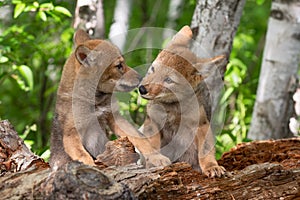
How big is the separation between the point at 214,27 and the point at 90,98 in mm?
1708

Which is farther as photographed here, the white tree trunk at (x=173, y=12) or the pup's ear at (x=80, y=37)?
the white tree trunk at (x=173, y=12)

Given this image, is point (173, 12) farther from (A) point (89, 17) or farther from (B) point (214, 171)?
(B) point (214, 171)

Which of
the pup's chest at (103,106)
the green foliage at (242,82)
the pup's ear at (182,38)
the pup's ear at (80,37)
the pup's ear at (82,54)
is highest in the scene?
the pup's ear at (182,38)

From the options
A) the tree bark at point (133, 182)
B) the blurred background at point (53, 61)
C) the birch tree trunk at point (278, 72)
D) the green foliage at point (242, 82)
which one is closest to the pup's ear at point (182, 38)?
the tree bark at point (133, 182)

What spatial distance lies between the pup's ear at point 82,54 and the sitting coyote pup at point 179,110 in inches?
23.4

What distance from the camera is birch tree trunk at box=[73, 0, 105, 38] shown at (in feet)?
23.7

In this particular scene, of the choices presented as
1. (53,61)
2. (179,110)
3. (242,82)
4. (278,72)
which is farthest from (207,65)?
(242,82)

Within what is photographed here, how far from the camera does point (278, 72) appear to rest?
812 cm

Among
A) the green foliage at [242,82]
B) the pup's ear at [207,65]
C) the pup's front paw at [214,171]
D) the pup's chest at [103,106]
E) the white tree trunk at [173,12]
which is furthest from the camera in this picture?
the white tree trunk at [173,12]

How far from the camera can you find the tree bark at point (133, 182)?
389 centimetres

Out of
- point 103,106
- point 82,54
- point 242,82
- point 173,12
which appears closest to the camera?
point 82,54

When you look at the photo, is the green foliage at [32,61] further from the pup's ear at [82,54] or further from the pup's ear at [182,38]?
the pup's ear at [182,38]

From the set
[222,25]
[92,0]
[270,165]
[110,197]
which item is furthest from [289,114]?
[110,197]

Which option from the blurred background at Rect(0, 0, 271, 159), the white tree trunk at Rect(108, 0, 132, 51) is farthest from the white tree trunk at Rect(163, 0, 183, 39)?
the white tree trunk at Rect(108, 0, 132, 51)
